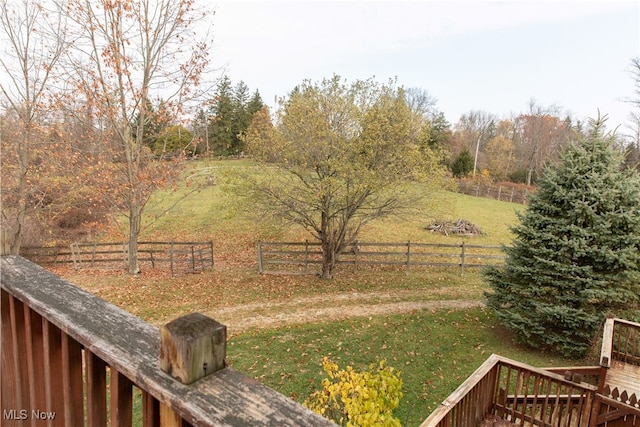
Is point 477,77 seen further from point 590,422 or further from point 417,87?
point 417,87

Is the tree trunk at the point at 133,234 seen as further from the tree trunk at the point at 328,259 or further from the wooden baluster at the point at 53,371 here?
the wooden baluster at the point at 53,371

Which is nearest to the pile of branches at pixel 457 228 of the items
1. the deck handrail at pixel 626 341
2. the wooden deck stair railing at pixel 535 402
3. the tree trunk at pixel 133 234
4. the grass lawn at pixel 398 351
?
the grass lawn at pixel 398 351

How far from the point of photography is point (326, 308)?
10.2 m

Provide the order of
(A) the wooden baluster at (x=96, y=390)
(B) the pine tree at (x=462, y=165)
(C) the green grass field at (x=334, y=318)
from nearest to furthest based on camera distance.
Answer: (A) the wooden baluster at (x=96, y=390), (C) the green grass field at (x=334, y=318), (B) the pine tree at (x=462, y=165)

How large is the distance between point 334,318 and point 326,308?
0.79 metres

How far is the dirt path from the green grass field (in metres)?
0.06

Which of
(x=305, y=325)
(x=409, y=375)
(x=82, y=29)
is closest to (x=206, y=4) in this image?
(x=82, y=29)

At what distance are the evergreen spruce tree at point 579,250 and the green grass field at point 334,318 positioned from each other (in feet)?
2.76

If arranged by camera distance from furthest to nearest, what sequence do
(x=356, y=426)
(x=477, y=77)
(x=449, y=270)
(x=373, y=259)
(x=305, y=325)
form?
(x=477, y=77) → (x=373, y=259) → (x=449, y=270) → (x=305, y=325) → (x=356, y=426)

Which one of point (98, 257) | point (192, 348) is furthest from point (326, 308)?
point (98, 257)

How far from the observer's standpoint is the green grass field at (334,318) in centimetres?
685

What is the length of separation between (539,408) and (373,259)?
33.6 feet

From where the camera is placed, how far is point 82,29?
37.3ft

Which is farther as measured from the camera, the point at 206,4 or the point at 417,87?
the point at 417,87
